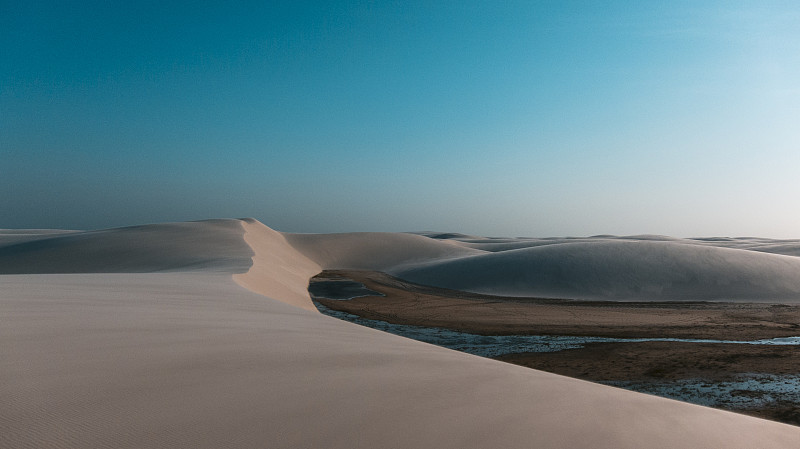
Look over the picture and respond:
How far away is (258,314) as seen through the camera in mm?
6949

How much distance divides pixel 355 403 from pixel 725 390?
8.03 m

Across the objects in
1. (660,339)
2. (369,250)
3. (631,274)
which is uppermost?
(369,250)

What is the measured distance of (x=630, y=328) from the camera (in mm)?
14492

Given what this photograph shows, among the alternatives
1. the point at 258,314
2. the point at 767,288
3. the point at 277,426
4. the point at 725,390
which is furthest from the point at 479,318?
the point at 767,288

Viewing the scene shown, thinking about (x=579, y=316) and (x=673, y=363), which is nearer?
(x=673, y=363)

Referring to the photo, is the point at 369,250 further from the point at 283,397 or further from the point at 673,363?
the point at 283,397

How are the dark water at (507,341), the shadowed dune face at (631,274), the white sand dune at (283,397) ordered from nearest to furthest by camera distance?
1. the white sand dune at (283,397)
2. the dark water at (507,341)
3. the shadowed dune face at (631,274)

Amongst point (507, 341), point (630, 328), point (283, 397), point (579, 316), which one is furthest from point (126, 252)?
point (283, 397)

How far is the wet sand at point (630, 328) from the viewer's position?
9047 mm

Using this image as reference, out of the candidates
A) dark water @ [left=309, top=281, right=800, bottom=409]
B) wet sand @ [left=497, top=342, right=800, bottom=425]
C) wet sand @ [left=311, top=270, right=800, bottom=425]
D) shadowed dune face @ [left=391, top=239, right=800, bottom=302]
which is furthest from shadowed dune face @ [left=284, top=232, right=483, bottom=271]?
wet sand @ [left=497, top=342, right=800, bottom=425]

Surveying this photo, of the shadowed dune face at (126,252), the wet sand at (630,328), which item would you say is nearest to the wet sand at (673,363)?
the wet sand at (630,328)

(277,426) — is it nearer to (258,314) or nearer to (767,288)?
(258,314)

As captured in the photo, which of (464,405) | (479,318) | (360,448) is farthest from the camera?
(479,318)

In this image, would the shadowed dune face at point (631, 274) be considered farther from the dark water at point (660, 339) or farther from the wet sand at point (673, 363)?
the wet sand at point (673, 363)
